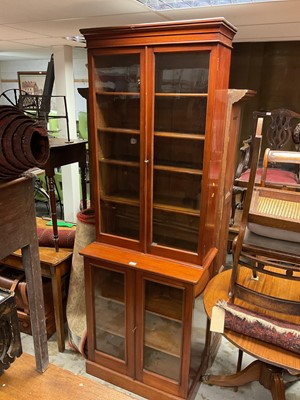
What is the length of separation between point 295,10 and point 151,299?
1.91m

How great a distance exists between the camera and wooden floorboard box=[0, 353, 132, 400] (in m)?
1.04

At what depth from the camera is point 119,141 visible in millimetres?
2135

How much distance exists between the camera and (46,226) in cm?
283

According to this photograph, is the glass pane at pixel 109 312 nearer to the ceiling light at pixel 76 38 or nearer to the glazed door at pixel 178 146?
the glazed door at pixel 178 146

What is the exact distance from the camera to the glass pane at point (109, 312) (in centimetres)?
221

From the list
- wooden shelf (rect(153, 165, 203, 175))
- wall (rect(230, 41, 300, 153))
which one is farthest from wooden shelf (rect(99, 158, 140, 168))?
wall (rect(230, 41, 300, 153))

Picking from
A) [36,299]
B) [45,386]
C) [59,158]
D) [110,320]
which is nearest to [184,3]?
[59,158]

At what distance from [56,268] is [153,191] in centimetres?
97

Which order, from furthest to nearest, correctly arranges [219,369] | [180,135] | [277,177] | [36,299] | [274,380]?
[277,177] → [219,369] → [180,135] → [274,380] → [36,299]

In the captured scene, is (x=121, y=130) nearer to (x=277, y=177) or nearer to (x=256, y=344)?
(x=256, y=344)

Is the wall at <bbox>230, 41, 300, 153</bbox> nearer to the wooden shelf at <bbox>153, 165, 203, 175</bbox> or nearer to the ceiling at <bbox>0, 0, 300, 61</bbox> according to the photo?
the ceiling at <bbox>0, 0, 300, 61</bbox>

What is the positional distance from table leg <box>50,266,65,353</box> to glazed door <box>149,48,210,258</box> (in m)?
0.81

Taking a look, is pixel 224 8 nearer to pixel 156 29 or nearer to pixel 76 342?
pixel 156 29

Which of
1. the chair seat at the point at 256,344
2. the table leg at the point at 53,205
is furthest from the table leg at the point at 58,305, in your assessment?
Result: the chair seat at the point at 256,344
